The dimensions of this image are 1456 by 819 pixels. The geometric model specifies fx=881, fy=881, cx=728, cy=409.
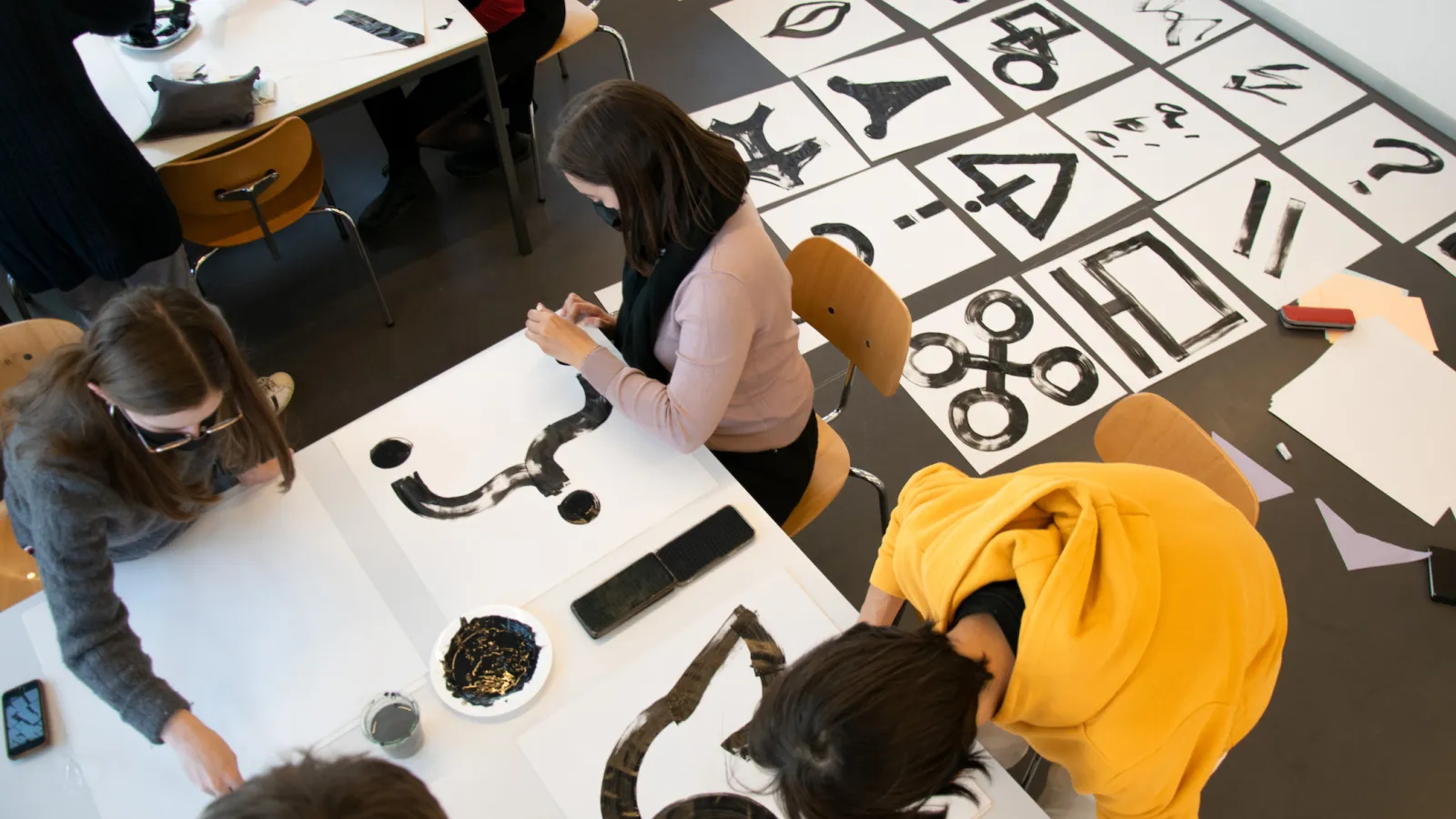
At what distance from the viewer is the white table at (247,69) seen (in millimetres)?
2006

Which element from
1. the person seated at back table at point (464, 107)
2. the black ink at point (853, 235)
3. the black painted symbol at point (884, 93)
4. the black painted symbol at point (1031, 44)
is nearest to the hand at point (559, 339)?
the person seated at back table at point (464, 107)

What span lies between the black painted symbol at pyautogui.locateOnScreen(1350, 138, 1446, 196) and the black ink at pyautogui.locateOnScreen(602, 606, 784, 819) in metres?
2.78

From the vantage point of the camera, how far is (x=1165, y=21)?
3410 mm

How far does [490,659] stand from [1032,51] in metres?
3.06

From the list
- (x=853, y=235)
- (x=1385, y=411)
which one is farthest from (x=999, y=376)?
(x=1385, y=411)

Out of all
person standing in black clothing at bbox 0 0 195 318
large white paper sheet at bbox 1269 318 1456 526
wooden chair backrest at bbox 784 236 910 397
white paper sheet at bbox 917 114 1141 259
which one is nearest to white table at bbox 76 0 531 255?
person standing in black clothing at bbox 0 0 195 318

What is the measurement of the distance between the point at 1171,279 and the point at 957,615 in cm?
204

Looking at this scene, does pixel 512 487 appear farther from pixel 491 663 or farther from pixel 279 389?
pixel 279 389

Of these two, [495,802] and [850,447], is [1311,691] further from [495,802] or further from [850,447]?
[495,802]

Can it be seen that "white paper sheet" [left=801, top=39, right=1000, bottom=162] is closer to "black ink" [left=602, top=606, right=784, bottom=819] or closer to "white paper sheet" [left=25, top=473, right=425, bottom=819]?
"black ink" [left=602, top=606, right=784, bottom=819]

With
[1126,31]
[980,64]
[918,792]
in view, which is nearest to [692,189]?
[918,792]

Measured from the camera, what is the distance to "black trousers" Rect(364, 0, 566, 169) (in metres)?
2.53

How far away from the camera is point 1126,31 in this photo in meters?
3.37

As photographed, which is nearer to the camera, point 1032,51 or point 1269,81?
point 1269,81
